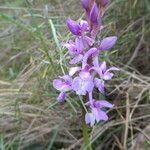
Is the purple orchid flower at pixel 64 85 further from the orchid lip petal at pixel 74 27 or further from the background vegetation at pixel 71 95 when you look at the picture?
the background vegetation at pixel 71 95

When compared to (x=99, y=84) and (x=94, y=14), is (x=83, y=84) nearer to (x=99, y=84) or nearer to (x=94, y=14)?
(x=99, y=84)

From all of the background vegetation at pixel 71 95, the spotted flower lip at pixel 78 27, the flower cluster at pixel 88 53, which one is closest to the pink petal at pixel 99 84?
the flower cluster at pixel 88 53

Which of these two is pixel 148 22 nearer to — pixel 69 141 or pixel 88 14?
pixel 69 141

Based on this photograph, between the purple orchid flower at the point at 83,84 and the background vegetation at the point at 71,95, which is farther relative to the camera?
the background vegetation at the point at 71,95

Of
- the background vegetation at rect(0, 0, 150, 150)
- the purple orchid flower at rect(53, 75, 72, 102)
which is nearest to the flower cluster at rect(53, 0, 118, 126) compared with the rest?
the purple orchid flower at rect(53, 75, 72, 102)

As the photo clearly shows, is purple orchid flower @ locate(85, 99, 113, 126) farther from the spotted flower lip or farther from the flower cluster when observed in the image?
the spotted flower lip

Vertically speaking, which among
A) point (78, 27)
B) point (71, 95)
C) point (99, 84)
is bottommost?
point (71, 95)

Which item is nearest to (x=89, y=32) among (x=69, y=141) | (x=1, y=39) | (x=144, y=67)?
(x=69, y=141)

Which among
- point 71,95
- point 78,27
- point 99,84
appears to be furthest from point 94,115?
point 71,95
